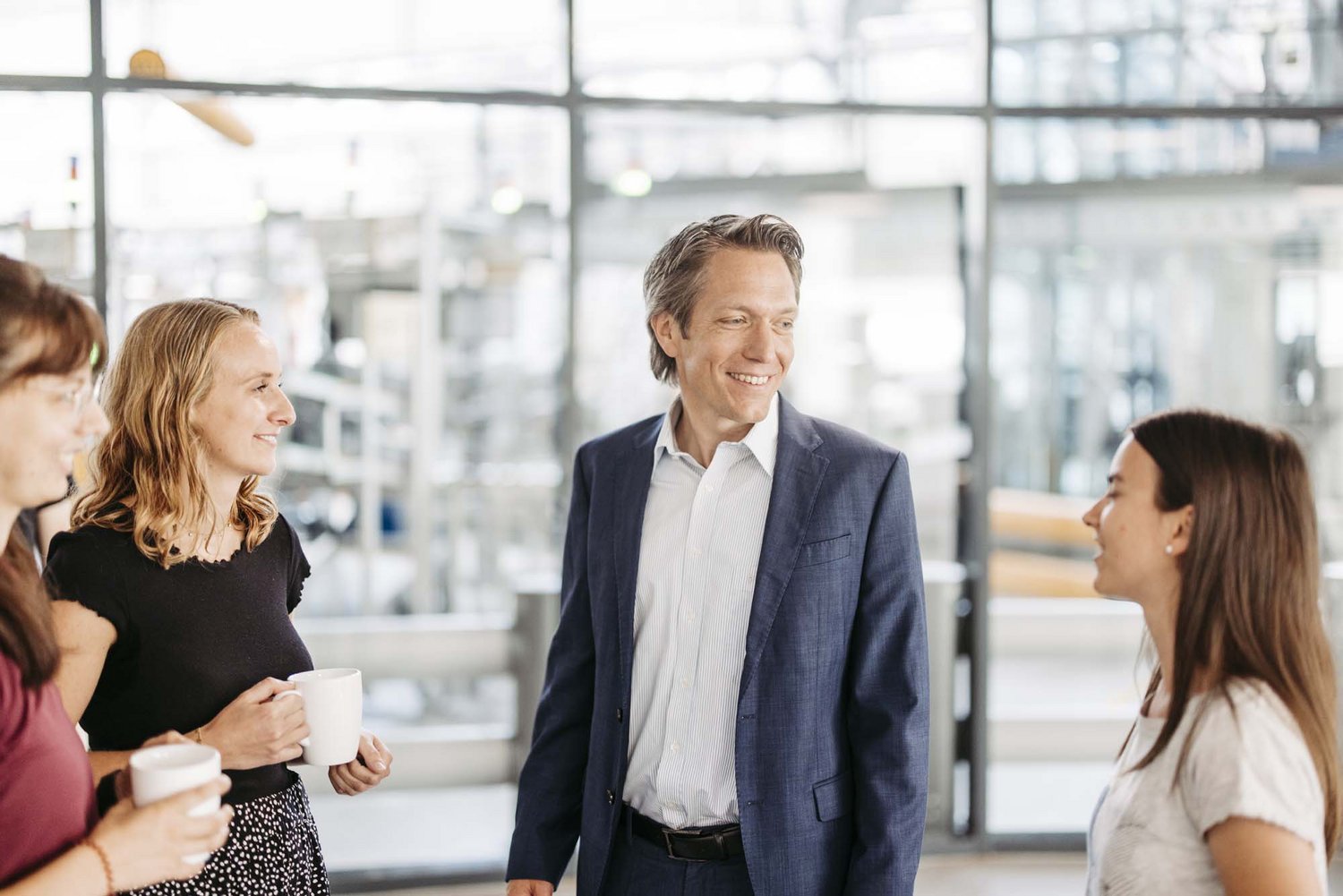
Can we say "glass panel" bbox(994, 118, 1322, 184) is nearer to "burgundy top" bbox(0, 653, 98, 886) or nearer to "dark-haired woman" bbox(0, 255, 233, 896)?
"dark-haired woman" bbox(0, 255, 233, 896)

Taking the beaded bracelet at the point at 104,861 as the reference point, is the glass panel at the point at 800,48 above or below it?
above

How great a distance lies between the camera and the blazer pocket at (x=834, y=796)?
1790 mm

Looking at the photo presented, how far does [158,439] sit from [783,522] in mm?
930

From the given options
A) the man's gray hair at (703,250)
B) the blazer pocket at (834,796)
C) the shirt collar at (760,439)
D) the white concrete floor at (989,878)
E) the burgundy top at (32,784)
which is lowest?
the white concrete floor at (989,878)

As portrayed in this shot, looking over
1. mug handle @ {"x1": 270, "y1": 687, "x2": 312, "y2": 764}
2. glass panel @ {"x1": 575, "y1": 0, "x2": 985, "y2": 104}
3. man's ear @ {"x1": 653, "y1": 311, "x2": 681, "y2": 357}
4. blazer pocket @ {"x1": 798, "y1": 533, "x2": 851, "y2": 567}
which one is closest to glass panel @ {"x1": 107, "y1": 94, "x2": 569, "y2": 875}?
glass panel @ {"x1": 575, "y1": 0, "x2": 985, "y2": 104}

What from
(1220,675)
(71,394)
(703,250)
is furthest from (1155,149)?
(71,394)

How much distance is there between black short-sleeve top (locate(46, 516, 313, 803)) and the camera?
161cm

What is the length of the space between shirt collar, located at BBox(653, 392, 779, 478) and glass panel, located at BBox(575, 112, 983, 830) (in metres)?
1.92

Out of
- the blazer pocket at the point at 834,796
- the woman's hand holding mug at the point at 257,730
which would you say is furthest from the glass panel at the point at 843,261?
the woman's hand holding mug at the point at 257,730

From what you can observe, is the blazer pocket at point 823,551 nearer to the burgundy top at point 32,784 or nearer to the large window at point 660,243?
the burgundy top at point 32,784

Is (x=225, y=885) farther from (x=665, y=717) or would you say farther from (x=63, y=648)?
(x=665, y=717)

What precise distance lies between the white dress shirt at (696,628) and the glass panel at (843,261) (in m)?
2.03

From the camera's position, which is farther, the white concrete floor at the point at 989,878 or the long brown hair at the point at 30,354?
the white concrete floor at the point at 989,878

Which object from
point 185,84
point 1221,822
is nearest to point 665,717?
point 1221,822
